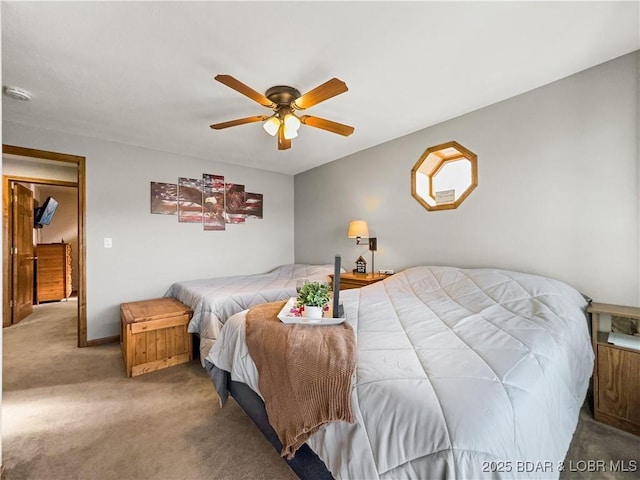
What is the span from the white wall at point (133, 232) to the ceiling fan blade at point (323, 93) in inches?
89.2


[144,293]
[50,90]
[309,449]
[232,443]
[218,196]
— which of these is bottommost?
[232,443]

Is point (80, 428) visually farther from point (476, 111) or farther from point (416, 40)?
point (476, 111)

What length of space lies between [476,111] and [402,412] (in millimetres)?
2739

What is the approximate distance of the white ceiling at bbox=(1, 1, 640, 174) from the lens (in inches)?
58.6

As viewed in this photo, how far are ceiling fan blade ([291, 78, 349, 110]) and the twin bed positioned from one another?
145 cm

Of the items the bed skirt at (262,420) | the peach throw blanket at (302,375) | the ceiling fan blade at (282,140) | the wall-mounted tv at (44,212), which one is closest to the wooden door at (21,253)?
the wall-mounted tv at (44,212)

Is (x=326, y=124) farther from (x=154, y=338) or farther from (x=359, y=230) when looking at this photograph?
(x=154, y=338)

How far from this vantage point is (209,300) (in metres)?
2.71

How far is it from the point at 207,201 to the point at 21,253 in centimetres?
299

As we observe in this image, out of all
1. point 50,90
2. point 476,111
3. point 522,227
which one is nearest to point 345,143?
point 476,111

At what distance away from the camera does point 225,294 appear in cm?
288

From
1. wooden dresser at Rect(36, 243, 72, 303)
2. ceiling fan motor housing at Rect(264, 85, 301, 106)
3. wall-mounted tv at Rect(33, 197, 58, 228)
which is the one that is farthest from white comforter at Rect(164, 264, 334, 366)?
wall-mounted tv at Rect(33, 197, 58, 228)

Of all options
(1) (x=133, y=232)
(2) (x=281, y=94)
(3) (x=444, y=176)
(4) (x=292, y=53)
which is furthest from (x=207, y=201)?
(3) (x=444, y=176)

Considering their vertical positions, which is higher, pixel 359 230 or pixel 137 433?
pixel 359 230
